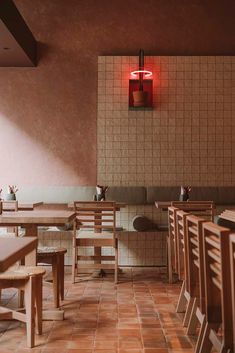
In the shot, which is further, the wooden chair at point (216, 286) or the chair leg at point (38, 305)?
the chair leg at point (38, 305)

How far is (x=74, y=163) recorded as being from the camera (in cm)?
684

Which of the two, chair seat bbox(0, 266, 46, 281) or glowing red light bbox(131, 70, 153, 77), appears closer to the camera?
chair seat bbox(0, 266, 46, 281)

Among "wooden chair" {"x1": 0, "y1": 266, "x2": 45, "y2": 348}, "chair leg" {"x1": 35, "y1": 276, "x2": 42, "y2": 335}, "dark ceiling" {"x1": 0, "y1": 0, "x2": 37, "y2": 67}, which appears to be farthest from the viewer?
"dark ceiling" {"x1": 0, "y1": 0, "x2": 37, "y2": 67}

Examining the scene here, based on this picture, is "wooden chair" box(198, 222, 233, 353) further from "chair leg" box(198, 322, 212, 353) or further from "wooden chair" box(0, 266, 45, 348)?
"wooden chair" box(0, 266, 45, 348)

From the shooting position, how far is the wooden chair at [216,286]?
1.67 m

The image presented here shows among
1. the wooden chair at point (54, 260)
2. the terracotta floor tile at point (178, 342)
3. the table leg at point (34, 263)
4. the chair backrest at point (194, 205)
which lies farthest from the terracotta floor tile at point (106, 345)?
the chair backrest at point (194, 205)

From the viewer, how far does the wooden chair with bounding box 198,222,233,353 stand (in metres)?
1.67

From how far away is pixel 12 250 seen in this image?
194 centimetres

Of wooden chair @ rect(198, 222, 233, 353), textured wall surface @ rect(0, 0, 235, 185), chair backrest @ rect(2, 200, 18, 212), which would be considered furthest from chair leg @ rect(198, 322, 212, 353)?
textured wall surface @ rect(0, 0, 235, 185)

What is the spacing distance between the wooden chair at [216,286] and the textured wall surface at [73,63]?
4.79 meters

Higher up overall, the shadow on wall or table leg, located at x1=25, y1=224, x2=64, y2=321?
the shadow on wall

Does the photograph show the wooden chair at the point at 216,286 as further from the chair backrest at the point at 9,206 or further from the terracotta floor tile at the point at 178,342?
the chair backrest at the point at 9,206

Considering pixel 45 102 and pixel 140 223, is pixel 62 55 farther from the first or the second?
pixel 140 223

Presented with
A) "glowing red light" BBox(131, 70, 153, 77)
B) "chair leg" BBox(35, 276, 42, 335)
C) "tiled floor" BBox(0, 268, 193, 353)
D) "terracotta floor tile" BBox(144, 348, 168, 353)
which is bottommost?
"tiled floor" BBox(0, 268, 193, 353)
